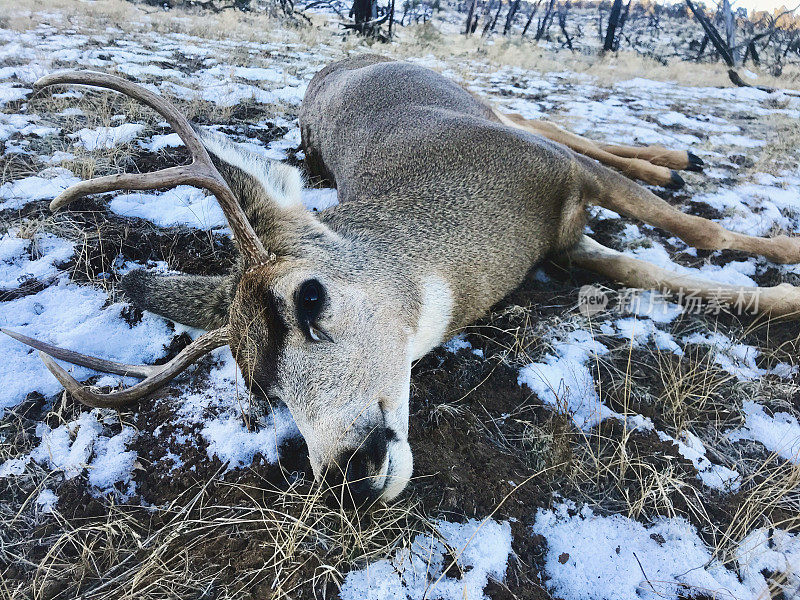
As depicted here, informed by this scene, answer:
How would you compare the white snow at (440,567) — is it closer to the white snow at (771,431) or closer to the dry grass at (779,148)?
the white snow at (771,431)

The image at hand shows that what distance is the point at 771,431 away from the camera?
2.59 meters

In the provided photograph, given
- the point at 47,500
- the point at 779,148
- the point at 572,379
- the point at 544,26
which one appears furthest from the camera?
the point at 544,26

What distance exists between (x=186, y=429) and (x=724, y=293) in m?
3.42

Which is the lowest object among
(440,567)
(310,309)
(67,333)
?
(67,333)

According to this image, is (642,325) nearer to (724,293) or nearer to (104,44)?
(724,293)

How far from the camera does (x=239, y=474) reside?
241cm

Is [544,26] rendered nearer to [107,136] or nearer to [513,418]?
[107,136]

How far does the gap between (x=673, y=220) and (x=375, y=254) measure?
Result: 7.82 ft

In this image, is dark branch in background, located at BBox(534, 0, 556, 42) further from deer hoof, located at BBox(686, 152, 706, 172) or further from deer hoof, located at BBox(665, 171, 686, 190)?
deer hoof, located at BBox(665, 171, 686, 190)

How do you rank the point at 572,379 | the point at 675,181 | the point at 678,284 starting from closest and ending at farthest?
the point at 572,379
the point at 678,284
the point at 675,181

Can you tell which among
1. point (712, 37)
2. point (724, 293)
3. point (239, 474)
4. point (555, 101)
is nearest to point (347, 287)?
point (239, 474)

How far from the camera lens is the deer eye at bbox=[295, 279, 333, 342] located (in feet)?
7.54

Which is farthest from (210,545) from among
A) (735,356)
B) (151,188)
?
(735,356)

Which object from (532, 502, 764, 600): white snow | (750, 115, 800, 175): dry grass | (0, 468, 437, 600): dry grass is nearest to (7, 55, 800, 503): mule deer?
(0, 468, 437, 600): dry grass
